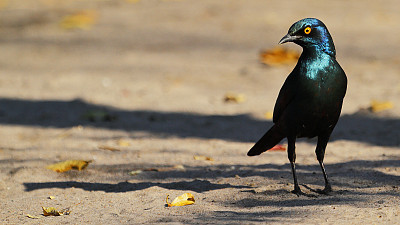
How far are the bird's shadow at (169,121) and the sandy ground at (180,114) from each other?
0.02 meters

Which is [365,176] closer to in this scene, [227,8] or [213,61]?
[213,61]

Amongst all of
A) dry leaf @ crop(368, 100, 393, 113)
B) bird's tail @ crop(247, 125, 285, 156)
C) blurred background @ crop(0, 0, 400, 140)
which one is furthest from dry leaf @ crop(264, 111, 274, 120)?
bird's tail @ crop(247, 125, 285, 156)

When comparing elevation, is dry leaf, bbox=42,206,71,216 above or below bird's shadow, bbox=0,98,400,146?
below

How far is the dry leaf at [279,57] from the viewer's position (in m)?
9.73

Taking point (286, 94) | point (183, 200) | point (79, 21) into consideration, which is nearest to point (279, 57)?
point (79, 21)

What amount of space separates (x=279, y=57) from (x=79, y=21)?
3814 mm

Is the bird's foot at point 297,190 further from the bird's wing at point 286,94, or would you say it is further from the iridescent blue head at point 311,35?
the iridescent blue head at point 311,35

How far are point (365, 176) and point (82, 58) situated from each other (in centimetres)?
604

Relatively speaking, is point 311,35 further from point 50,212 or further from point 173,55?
point 173,55

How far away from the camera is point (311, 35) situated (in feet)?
15.1

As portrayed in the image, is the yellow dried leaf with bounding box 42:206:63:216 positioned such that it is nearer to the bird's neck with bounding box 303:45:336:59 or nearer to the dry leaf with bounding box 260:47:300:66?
the bird's neck with bounding box 303:45:336:59

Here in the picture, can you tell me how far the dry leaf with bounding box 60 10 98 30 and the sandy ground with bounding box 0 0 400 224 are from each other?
130 mm

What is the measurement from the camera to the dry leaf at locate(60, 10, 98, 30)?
11500 millimetres

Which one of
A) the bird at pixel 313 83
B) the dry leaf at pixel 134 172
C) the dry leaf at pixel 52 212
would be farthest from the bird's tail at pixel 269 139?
the dry leaf at pixel 52 212
